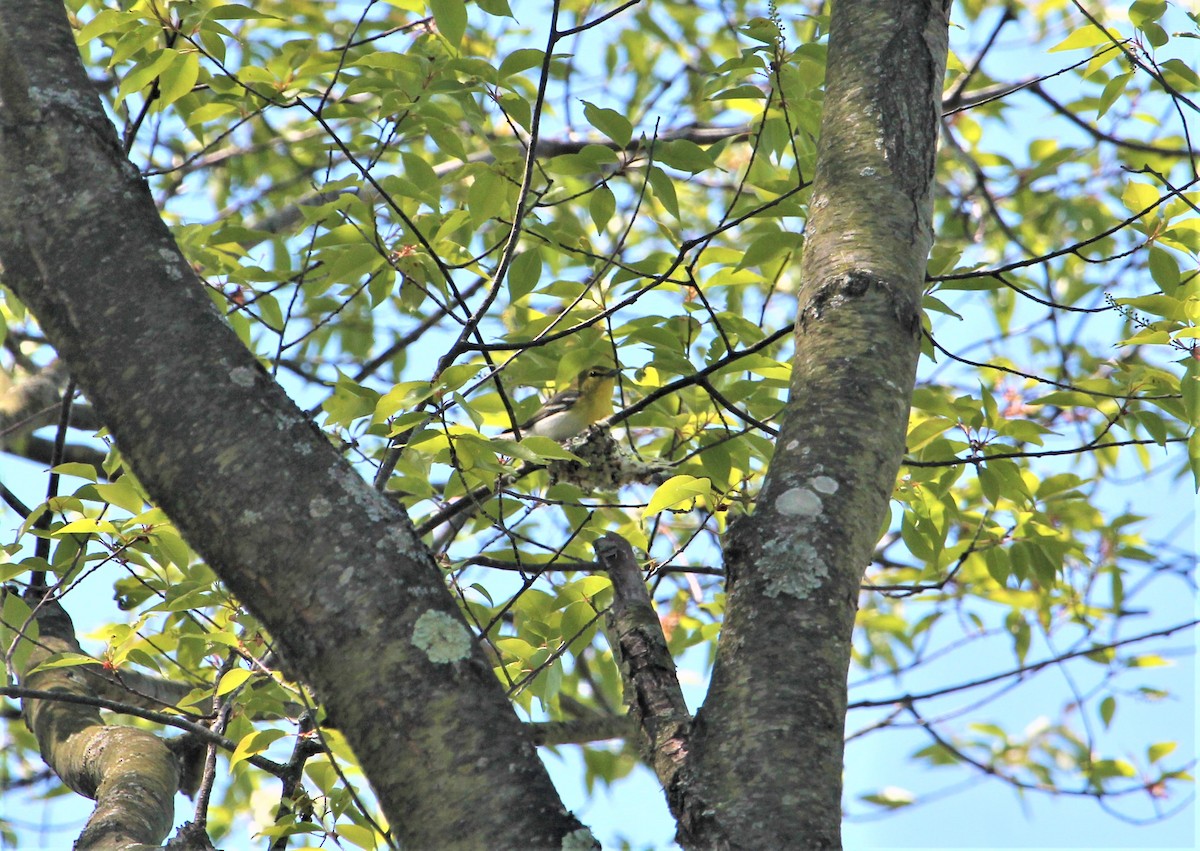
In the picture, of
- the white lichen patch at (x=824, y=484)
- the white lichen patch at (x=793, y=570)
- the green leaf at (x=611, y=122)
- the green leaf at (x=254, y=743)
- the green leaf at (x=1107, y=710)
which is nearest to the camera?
the white lichen patch at (x=793, y=570)

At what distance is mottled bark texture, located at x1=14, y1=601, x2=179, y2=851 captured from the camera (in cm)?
218

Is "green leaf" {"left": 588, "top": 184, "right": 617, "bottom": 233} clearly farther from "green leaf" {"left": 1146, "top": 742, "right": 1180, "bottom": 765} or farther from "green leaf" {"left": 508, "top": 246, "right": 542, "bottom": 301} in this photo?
"green leaf" {"left": 1146, "top": 742, "right": 1180, "bottom": 765}

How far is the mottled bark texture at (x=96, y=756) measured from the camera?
2182mm

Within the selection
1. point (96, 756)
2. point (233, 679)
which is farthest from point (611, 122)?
point (96, 756)

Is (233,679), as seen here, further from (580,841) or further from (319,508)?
(580,841)

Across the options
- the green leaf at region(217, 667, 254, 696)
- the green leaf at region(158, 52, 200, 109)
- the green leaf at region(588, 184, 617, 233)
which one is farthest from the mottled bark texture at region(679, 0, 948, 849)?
the green leaf at region(158, 52, 200, 109)

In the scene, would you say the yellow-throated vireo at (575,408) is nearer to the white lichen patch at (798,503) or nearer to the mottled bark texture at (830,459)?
the mottled bark texture at (830,459)

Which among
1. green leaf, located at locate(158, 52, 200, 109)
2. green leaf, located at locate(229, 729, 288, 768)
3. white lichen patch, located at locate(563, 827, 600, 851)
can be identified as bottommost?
white lichen patch, located at locate(563, 827, 600, 851)

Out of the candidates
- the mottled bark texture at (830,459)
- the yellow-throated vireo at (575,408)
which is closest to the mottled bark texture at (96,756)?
the mottled bark texture at (830,459)

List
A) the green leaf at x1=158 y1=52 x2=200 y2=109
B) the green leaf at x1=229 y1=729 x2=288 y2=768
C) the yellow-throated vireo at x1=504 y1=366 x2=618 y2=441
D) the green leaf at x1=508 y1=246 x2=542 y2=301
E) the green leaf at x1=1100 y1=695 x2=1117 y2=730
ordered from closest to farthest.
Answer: the green leaf at x1=229 y1=729 x2=288 y2=768
the green leaf at x1=158 y1=52 x2=200 y2=109
the green leaf at x1=508 y1=246 x2=542 y2=301
the green leaf at x1=1100 y1=695 x2=1117 y2=730
the yellow-throated vireo at x1=504 y1=366 x2=618 y2=441

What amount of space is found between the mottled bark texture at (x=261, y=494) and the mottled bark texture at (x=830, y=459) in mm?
289

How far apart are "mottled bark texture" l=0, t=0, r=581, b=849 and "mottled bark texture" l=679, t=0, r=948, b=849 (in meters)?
0.29

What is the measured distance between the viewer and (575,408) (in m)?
5.43

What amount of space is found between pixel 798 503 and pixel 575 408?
12.1ft
